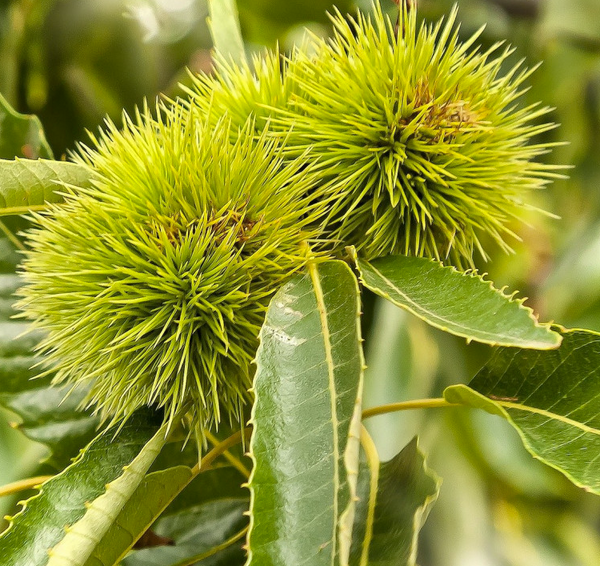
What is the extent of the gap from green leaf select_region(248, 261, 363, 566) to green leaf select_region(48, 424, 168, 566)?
0.12m

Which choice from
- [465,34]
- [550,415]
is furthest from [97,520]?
[465,34]

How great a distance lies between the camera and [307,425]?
0.51 meters

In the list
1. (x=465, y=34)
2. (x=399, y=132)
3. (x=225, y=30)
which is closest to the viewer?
(x=399, y=132)

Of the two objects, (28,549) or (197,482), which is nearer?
(28,549)

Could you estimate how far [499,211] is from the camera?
72 cm

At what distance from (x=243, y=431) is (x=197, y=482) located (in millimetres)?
190

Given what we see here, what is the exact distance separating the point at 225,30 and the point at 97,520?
0.56m

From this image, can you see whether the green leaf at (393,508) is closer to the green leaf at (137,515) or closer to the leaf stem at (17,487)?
the green leaf at (137,515)

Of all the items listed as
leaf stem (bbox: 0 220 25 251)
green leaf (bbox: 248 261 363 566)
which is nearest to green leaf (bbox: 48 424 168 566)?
green leaf (bbox: 248 261 363 566)

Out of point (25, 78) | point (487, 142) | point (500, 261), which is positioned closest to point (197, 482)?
point (487, 142)

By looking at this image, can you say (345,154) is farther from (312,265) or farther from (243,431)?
(243,431)

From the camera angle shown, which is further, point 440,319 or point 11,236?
point 11,236

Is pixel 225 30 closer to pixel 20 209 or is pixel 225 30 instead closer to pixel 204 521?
pixel 20 209

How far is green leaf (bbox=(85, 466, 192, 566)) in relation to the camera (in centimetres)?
56
